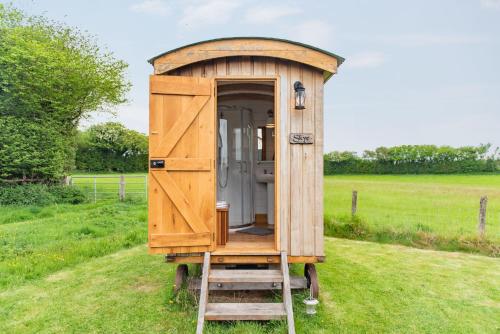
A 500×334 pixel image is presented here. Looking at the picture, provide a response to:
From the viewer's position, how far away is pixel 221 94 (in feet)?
17.8

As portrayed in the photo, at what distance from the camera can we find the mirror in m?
6.09

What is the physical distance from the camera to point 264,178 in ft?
19.3

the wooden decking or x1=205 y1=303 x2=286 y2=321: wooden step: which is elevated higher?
the wooden decking

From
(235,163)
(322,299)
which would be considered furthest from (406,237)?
(235,163)

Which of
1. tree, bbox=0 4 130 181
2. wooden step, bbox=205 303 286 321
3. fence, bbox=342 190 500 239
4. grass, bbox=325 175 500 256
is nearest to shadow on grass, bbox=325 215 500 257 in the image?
grass, bbox=325 175 500 256

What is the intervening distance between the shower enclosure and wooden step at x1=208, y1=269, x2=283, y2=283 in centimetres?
180

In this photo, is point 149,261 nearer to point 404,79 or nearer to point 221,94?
point 221,94

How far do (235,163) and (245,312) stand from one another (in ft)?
9.03

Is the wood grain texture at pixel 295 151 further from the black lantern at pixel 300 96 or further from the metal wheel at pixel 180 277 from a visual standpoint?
the metal wheel at pixel 180 277

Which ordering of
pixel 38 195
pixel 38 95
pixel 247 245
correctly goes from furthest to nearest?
pixel 38 95 < pixel 38 195 < pixel 247 245

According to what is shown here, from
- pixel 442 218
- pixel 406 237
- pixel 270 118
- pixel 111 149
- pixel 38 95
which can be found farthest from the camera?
pixel 111 149

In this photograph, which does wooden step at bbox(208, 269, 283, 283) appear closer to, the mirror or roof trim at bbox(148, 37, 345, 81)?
roof trim at bbox(148, 37, 345, 81)

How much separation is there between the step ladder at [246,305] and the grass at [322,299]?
0.17 m

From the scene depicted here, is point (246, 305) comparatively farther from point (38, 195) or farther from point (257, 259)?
point (38, 195)
